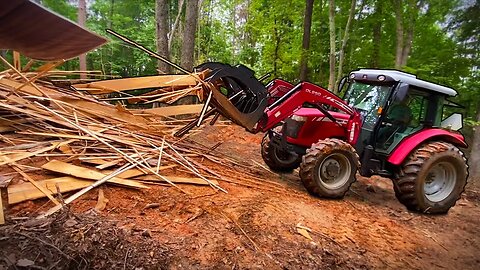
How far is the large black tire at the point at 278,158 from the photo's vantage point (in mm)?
5223

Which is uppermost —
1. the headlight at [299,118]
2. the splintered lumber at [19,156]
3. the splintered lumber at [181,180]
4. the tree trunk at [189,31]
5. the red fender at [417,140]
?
→ the tree trunk at [189,31]

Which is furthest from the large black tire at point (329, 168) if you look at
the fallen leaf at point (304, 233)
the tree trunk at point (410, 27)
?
the tree trunk at point (410, 27)

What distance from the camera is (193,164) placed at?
399cm

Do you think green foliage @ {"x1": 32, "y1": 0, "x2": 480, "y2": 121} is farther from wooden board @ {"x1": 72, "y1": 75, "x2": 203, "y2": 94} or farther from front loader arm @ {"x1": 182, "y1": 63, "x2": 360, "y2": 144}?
front loader arm @ {"x1": 182, "y1": 63, "x2": 360, "y2": 144}

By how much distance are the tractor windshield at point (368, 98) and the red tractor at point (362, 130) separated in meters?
0.02

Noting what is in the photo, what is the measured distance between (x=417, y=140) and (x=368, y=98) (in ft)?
3.21

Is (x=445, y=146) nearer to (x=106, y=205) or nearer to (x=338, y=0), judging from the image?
(x=106, y=205)

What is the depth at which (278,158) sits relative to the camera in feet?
17.2

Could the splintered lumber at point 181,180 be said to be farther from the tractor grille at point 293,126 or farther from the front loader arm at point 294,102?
the tractor grille at point 293,126

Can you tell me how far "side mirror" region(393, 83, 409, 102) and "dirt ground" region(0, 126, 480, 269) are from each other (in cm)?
161

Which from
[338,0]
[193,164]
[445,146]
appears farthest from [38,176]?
[338,0]

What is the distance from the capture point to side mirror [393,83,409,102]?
439 centimetres

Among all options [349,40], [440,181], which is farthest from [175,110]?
[349,40]

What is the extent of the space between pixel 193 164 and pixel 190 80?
1100 mm
